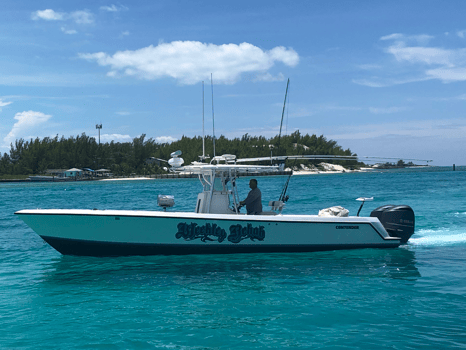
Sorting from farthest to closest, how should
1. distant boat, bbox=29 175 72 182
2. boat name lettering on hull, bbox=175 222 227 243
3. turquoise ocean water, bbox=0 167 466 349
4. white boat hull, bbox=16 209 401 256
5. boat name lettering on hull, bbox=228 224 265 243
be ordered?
distant boat, bbox=29 175 72 182
boat name lettering on hull, bbox=228 224 265 243
boat name lettering on hull, bbox=175 222 227 243
white boat hull, bbox=16 209 401 256
turquoise ocean water, bbox=0 167 466 349

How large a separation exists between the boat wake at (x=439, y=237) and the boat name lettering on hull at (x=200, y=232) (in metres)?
6.84

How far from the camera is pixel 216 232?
436 inches

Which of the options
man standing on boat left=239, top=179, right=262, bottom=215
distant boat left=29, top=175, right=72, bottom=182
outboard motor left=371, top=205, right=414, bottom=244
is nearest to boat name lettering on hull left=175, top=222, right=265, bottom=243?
man standing on boat left=239, top=179, right=262, bottom=215

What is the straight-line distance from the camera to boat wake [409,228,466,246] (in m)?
14.1

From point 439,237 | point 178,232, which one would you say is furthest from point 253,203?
point 439,237

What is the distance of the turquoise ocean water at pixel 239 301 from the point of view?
21.1 ft

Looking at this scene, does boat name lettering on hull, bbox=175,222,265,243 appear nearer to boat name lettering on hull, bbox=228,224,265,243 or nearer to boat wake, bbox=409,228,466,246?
boat name lettering on hull, bbox=228,224,265,243

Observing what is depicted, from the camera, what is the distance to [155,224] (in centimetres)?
1085

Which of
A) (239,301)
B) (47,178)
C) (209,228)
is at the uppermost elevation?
(209,228)

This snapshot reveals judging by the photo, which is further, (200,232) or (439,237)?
(439,237)

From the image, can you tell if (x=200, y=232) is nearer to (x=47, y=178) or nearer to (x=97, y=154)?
(x=47, y=178)

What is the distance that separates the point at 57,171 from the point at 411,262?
121 m

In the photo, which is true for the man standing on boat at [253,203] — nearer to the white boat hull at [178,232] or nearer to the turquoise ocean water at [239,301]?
the white boat hull at [178,232]

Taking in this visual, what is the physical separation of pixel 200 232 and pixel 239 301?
310cm
